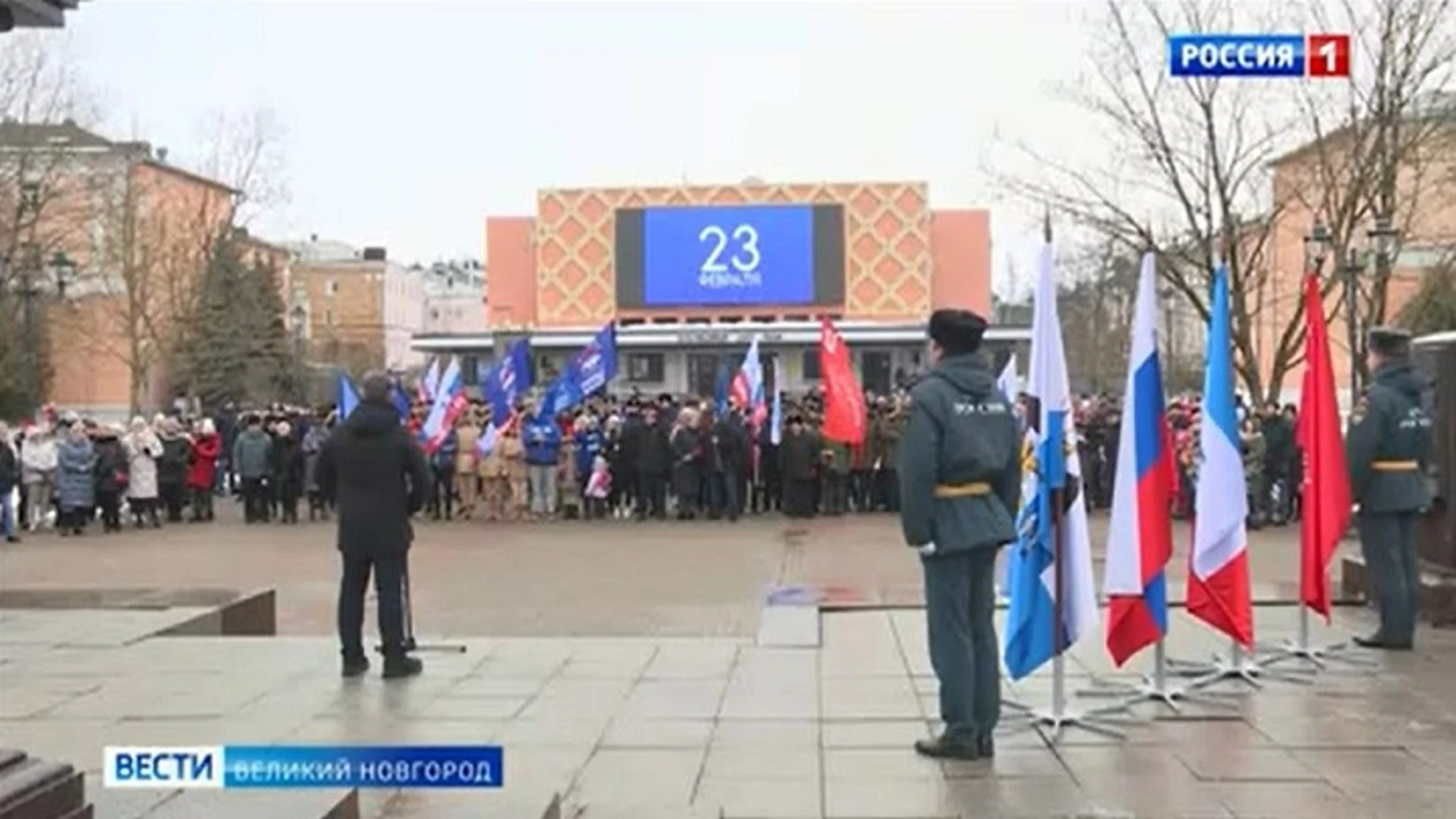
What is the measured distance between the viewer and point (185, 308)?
5762 cm

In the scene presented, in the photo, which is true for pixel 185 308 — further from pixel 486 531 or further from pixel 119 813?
pixel 119 813

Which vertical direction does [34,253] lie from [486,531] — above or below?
above

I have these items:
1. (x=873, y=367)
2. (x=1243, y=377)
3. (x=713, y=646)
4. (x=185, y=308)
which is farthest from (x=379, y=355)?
(x=713, y=646)

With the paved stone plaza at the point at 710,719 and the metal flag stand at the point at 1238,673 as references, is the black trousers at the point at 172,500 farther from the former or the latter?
the metal flag stand at the point at 1238,673

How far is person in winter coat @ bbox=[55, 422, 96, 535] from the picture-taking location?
76.1 ft

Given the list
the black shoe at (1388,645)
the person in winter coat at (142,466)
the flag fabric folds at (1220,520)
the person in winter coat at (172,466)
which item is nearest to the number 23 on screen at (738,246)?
the person in winter coat at (172,466)

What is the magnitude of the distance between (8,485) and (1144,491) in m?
17.6

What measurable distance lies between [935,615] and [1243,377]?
24683 mm

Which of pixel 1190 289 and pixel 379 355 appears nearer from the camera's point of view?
pixel 1190 289

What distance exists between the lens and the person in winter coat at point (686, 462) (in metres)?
24.5

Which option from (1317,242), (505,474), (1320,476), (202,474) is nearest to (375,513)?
(1320,476)

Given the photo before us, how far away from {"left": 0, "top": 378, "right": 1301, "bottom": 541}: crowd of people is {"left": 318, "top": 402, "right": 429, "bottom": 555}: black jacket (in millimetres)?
13984

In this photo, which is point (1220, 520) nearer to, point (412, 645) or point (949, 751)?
point (949, 751)

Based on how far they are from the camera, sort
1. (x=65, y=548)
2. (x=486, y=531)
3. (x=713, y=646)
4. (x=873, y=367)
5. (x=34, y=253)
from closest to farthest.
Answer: (x=713, y=646) < (x=65, y=548) < (x=486, y=531) < (x=34, y=253) < (x=873, y=367)
